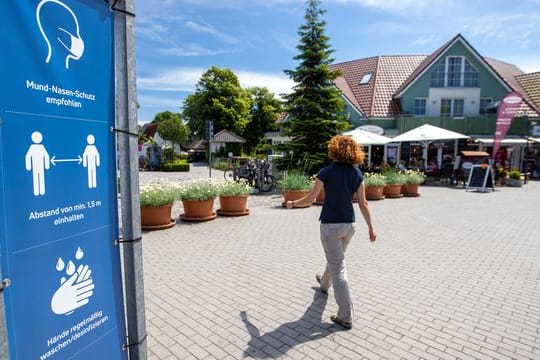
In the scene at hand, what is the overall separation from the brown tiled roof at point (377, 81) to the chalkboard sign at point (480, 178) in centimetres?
955

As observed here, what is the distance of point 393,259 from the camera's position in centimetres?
559

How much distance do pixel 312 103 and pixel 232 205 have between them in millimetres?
7482

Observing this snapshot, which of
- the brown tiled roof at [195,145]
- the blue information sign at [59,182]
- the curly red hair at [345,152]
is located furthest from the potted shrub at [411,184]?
the brown tiled roof at [195,145]

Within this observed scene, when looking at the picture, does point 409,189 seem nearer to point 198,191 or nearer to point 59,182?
point 198,191

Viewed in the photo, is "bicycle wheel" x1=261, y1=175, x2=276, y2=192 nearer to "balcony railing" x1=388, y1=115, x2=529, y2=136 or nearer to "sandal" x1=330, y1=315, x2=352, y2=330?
"sandal" x1=330, y1=315, x2=352, y2=330

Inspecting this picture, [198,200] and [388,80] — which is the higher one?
[388,80]

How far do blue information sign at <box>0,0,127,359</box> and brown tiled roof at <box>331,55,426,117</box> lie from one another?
24.1 metres

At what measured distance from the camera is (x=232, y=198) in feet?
29.1

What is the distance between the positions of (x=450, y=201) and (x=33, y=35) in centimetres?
1312

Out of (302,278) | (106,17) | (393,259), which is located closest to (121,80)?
(106,17)

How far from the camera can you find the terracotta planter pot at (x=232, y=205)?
888cm

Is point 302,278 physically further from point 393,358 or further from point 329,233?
point 393,358

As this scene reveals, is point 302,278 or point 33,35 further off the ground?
point 33,35

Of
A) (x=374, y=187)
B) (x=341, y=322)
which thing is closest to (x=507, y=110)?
(x=374, y=187)
